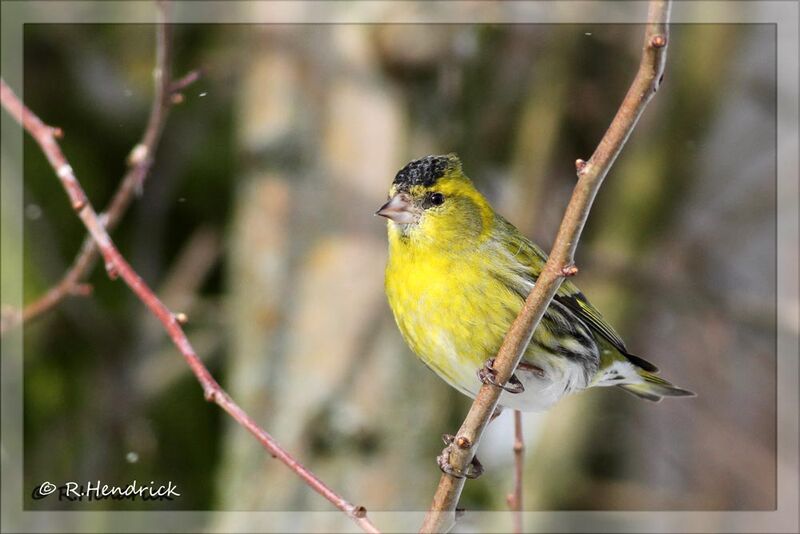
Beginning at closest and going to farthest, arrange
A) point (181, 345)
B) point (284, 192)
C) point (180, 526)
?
point (181, 345), point (180, 526), point (284, 192)

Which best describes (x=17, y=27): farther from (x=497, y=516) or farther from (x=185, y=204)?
(x=497, y=516)

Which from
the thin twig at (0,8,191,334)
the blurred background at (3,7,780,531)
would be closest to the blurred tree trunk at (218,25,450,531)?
the blurred background at (3,7,780,531)

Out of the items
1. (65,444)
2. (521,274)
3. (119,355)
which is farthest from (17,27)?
(521,274)

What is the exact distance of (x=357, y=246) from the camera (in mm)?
3928

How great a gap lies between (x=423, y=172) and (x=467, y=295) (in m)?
0.31

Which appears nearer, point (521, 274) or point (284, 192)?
point (521, 274)

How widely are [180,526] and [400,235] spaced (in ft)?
6.73

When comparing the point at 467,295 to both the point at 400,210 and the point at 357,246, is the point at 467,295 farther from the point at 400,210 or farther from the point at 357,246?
the point at 357,246

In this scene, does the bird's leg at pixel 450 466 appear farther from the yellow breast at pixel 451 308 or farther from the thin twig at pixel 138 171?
the thin twig at pixel 138 171

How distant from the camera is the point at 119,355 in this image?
Answer: 4.29m

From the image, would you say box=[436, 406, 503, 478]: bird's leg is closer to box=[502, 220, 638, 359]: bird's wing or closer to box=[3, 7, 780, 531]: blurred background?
box=[502, 220, 638, 359]: bird's wing

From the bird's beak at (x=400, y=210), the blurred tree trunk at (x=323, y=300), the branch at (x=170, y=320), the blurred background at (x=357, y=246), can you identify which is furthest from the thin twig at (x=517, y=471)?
the blurred tree trunk at (x=323, y=300)

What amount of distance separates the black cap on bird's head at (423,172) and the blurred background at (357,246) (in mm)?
1539

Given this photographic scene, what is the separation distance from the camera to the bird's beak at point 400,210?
2.19m
